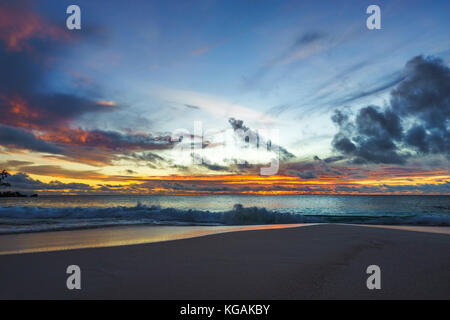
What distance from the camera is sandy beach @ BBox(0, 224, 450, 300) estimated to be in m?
3.68

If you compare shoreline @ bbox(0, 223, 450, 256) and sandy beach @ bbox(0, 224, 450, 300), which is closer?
sandy beach @ bbox(0, 224, 450, 300)

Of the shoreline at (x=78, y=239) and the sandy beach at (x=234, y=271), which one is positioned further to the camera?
the shoreline at (x=78, y=239)

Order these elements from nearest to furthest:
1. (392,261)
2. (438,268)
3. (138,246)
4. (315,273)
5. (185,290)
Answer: (185,290) → (315,273) → (438,268) → (392,261) → (138,246)

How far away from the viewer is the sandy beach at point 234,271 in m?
3.68

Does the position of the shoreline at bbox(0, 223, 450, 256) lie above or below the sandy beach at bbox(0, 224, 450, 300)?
below

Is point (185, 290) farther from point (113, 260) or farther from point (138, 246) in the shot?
point (138, 246)

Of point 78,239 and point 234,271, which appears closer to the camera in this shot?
point 234,271

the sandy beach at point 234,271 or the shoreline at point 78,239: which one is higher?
the sandy beach at point 234,271

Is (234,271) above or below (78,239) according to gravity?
above

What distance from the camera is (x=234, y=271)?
463 cm
